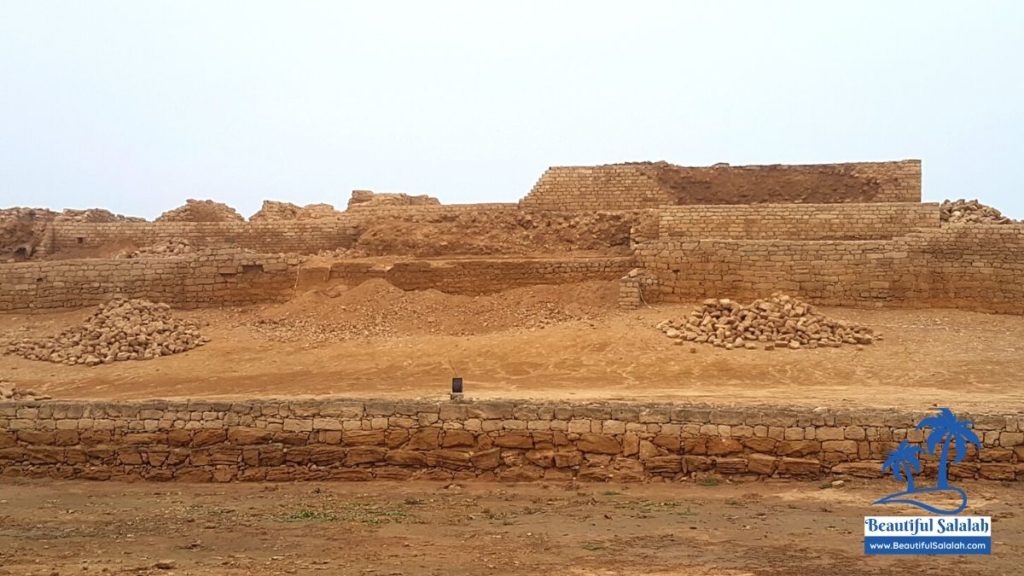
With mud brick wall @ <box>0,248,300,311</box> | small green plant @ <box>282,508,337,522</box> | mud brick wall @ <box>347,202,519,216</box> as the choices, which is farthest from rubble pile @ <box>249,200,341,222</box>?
small green plant @ <box>282,508,337,522</box>

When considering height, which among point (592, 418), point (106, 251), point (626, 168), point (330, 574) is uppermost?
point (626, 168)

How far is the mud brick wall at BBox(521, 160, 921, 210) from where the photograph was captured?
19530 mm

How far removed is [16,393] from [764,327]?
1115 centimetres

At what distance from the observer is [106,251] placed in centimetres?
1997

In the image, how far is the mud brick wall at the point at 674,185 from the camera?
1953cm

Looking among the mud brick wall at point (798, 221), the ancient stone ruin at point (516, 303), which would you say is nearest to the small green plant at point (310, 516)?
the ancient stone ruin at point (516, 303)

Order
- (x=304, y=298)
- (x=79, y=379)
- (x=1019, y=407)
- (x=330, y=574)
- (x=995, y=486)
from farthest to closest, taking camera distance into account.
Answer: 1. (x=304, y=298)
2. (x=79, y=379)
3. (x=1019, y=407)
4. (x=995, y=486)
5. (x=330, y=574)

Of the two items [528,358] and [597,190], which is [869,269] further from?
[597,190]

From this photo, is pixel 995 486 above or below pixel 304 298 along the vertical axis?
below

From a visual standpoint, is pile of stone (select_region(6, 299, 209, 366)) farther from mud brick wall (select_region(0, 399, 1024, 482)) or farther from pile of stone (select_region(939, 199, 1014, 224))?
pile of stone (select_region(939, 199, 1014, 224))

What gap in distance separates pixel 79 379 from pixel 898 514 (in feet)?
38.0

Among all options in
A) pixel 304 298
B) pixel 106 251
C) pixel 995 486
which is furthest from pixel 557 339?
pixel 106 251

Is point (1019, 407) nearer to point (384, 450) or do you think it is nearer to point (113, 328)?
point (384, 450)

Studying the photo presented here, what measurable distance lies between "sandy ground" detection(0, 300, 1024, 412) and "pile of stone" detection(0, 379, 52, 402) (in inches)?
13.3
